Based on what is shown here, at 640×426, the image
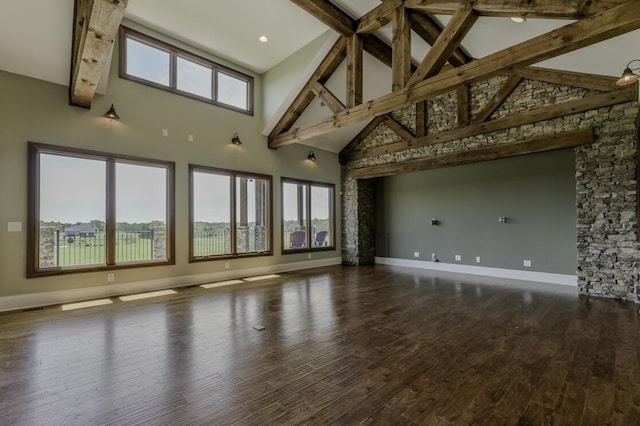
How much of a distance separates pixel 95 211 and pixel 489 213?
842cm

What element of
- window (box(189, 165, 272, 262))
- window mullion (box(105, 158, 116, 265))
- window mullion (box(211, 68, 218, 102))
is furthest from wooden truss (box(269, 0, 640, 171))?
window mullion (box(105, 158, 116, 265))

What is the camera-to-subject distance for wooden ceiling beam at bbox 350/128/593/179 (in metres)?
5.51

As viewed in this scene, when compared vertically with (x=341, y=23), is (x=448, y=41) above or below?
below

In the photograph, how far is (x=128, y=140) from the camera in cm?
570

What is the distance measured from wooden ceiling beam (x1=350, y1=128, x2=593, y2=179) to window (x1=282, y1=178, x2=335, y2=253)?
1485mm

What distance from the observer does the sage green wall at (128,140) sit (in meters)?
4.66

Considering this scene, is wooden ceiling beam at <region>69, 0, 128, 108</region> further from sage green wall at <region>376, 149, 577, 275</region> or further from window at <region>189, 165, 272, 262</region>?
sage green wall at <region>376, 149, 577, 275</region>

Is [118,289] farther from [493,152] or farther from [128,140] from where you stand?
[493,152]

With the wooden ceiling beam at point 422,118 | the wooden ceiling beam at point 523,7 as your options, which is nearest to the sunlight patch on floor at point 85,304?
the wooden ceiling beam at point 523,7

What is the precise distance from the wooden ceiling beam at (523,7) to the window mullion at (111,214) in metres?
5.98

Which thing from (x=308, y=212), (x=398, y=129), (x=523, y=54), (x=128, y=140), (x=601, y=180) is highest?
(x=398, y=129)

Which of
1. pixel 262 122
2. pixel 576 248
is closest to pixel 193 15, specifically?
pixel 262 122

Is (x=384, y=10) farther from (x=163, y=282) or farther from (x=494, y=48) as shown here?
(x=163, y=282)

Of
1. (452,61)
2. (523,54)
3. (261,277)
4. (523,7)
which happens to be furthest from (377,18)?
(261,277)
